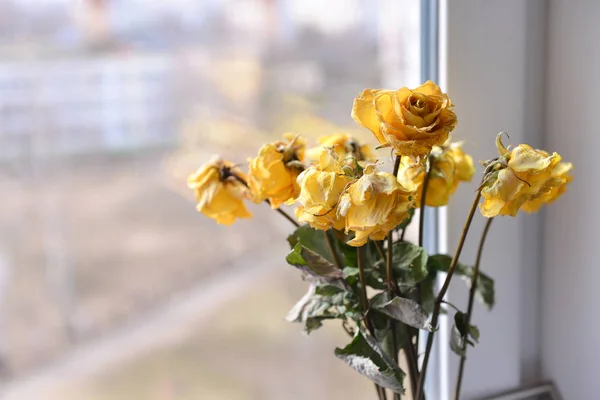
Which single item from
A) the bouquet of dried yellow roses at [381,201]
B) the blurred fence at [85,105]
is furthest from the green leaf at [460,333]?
the blurred fence at [85,105]

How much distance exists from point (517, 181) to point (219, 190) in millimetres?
304

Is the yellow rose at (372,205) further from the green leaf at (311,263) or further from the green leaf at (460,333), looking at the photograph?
the green leaf at (460,333)

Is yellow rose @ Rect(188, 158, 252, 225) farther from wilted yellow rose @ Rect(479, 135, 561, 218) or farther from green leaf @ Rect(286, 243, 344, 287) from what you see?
wilted yellow rose @ Rect(479, 135, 561, 218)

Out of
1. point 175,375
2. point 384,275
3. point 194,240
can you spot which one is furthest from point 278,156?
point 175,375

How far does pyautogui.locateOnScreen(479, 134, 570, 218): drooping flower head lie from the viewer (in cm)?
57

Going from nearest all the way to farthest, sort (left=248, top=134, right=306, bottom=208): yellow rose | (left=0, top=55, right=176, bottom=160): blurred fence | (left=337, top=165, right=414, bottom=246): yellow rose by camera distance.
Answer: (left=337, top=165, right=414, bottom=246): yellow rose → (left=248, top=134, right=306, bottom=208): yellow rose → (left=0, top=55, right=176, bottom=160): blurred fence

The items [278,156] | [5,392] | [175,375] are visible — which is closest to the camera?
[278,156]

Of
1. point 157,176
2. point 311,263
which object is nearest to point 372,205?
point 311,263

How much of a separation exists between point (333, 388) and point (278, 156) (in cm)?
52

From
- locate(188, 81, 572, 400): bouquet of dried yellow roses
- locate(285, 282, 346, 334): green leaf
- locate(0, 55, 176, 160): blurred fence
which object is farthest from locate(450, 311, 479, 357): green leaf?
locate(0, 55, 176, 160): blurred fence

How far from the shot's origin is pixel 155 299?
90cm

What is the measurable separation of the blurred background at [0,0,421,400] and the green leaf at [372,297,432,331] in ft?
1.09

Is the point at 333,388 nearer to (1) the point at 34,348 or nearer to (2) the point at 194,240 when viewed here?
(2) the point at 194,240

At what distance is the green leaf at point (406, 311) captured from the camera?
0.61 metres
